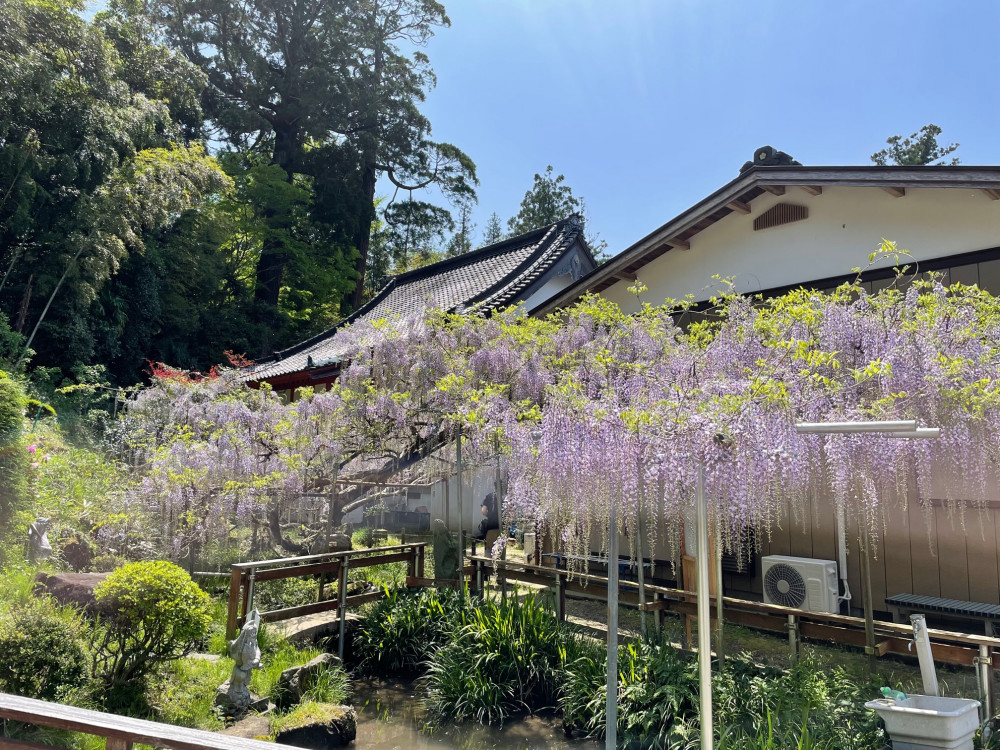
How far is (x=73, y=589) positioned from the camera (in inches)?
205

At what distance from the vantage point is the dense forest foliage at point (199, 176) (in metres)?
13.9

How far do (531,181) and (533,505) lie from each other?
26430 millimetres

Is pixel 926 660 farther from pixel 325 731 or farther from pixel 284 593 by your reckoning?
pixel 284 593

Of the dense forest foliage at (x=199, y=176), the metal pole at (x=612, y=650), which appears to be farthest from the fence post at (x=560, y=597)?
the dense forest foliage at (x=199, y=176)

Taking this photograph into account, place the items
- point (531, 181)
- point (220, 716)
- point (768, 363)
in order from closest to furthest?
1. point (220, 716)
2. point (768, 363)
3. point (531, 181)

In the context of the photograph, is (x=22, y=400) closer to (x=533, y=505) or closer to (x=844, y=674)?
(x=533, y=505)

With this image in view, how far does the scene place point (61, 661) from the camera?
4.30 m

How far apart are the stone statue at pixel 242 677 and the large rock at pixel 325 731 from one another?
48 centimetres

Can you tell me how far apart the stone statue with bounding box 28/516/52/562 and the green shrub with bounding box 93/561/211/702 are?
275 centimetres

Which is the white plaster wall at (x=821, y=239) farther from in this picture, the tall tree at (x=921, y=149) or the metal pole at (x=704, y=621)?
the tall tree at (x=921, y=149)

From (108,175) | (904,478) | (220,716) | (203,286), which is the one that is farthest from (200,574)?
(203,286)

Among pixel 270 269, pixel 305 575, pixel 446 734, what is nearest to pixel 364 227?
pixel 270 269

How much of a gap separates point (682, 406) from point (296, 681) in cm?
366

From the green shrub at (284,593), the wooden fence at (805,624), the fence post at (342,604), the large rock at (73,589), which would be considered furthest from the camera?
the green shrub at (284,593)
